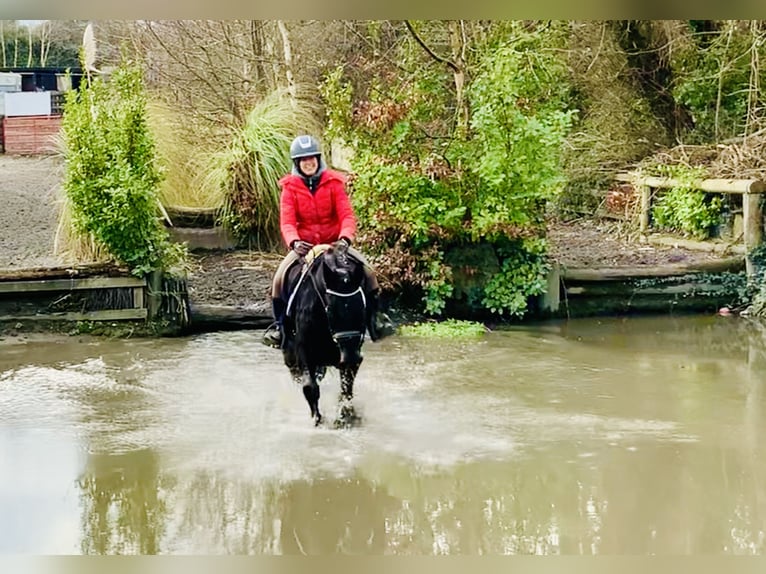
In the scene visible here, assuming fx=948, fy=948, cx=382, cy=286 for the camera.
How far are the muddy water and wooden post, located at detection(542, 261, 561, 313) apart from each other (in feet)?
1.78

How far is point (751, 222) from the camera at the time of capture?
21.3 feet

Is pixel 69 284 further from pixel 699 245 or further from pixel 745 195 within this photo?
pixel 745 195

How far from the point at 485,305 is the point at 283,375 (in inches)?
65.4

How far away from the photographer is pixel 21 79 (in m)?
5.56

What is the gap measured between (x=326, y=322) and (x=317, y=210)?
0.60 metres

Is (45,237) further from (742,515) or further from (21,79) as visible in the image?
(742,515)

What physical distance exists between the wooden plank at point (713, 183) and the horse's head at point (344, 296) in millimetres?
3244

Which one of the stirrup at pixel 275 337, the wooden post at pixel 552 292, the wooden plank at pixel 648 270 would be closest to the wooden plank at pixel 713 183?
the wooden plank at pixel 648 270

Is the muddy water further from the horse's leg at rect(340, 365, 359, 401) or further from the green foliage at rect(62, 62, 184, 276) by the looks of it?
the green foliage at rect(62, 62, 184, 276)

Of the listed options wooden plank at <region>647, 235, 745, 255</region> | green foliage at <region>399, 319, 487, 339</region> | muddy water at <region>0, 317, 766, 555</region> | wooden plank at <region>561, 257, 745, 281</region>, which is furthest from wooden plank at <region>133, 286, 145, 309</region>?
wooden plank at <region>647, 235, 745, 255</region>

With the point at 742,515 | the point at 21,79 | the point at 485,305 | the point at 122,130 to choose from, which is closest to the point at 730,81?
the point at 485,305

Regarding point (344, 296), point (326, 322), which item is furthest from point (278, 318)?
point (344, 296)

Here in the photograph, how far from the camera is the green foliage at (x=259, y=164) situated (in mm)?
6223

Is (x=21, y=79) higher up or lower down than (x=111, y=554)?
higher up
